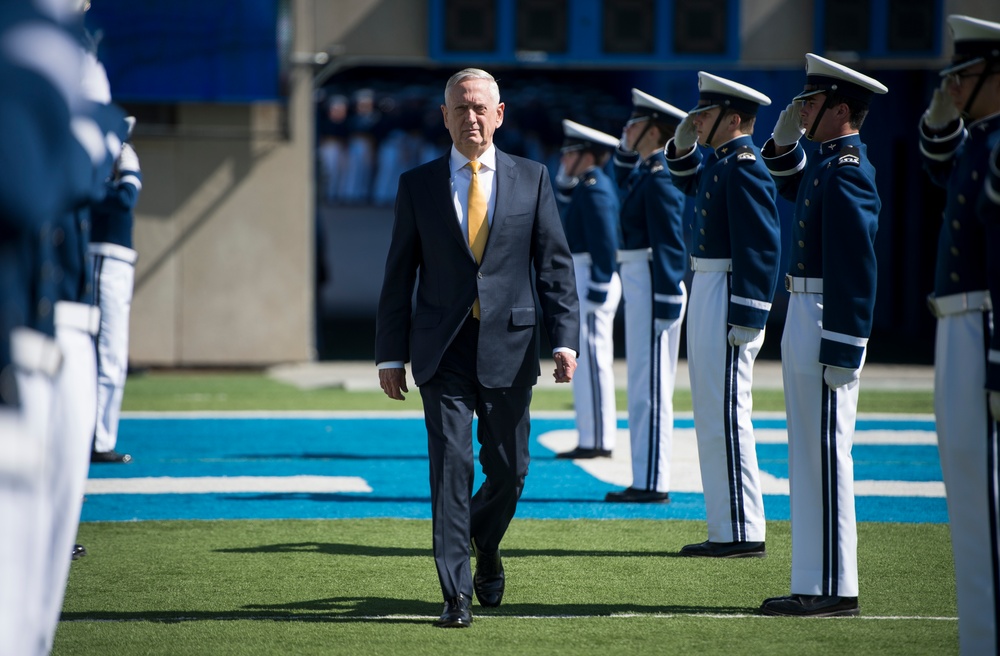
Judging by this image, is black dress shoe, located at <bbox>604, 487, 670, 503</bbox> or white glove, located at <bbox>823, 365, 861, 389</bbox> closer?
white glove, located at <bbox>823, 365, 861, 389</bbox>

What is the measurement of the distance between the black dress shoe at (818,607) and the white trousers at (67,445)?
275 cm

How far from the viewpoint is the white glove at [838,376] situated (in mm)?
5105

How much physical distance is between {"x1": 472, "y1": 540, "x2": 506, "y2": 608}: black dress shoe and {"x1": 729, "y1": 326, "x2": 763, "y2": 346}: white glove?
1.50 meters

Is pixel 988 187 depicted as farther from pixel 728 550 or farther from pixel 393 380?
pixel 728 550

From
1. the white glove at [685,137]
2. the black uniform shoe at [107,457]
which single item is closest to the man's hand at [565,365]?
the white glove at [685,137]

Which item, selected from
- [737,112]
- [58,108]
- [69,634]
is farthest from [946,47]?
[58,108]

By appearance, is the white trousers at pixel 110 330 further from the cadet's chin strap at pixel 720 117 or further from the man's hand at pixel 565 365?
the man's hand at pixel 565 365

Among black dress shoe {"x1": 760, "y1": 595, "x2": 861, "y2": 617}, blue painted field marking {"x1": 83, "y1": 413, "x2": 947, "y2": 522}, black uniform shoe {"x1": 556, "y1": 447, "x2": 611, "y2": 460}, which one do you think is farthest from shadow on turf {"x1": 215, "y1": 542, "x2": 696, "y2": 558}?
black uniform shoe {"x1": 556, "y1": 447, "x2": 611, "y2": 460}

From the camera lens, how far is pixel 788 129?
5.78 metres

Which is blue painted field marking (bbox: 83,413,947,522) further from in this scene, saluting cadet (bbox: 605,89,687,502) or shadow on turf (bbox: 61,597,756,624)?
shadow on turf (bbox: 61,597,756,624)

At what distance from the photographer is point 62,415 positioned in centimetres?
339

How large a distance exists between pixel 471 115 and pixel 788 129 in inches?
56.5

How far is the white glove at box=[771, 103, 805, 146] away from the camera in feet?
18.8

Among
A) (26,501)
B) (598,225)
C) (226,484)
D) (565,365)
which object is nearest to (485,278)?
(565,365)
